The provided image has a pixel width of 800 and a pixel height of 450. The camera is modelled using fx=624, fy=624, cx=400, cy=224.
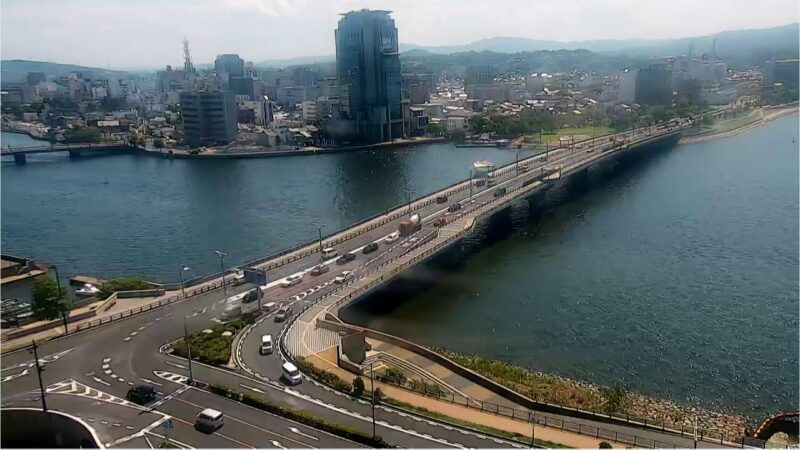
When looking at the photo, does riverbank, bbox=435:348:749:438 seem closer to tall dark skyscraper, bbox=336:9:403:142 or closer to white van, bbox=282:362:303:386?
white van, bbox=282:362:303:386

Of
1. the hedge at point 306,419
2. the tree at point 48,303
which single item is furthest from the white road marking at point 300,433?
the tree at point 48,303

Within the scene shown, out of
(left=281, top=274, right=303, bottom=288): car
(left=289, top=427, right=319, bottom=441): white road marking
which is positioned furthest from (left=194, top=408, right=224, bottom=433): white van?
(left=281, top=274, right=303, bottom=288): car

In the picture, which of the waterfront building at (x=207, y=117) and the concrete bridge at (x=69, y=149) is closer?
the concrete bridge at (x=69, y=149)

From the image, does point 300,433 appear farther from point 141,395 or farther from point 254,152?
point 254,152

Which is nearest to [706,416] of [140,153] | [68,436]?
[68,436]

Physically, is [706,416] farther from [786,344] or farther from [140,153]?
[140,153]

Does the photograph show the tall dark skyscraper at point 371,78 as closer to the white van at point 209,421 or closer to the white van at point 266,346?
the white van at point 266,346
